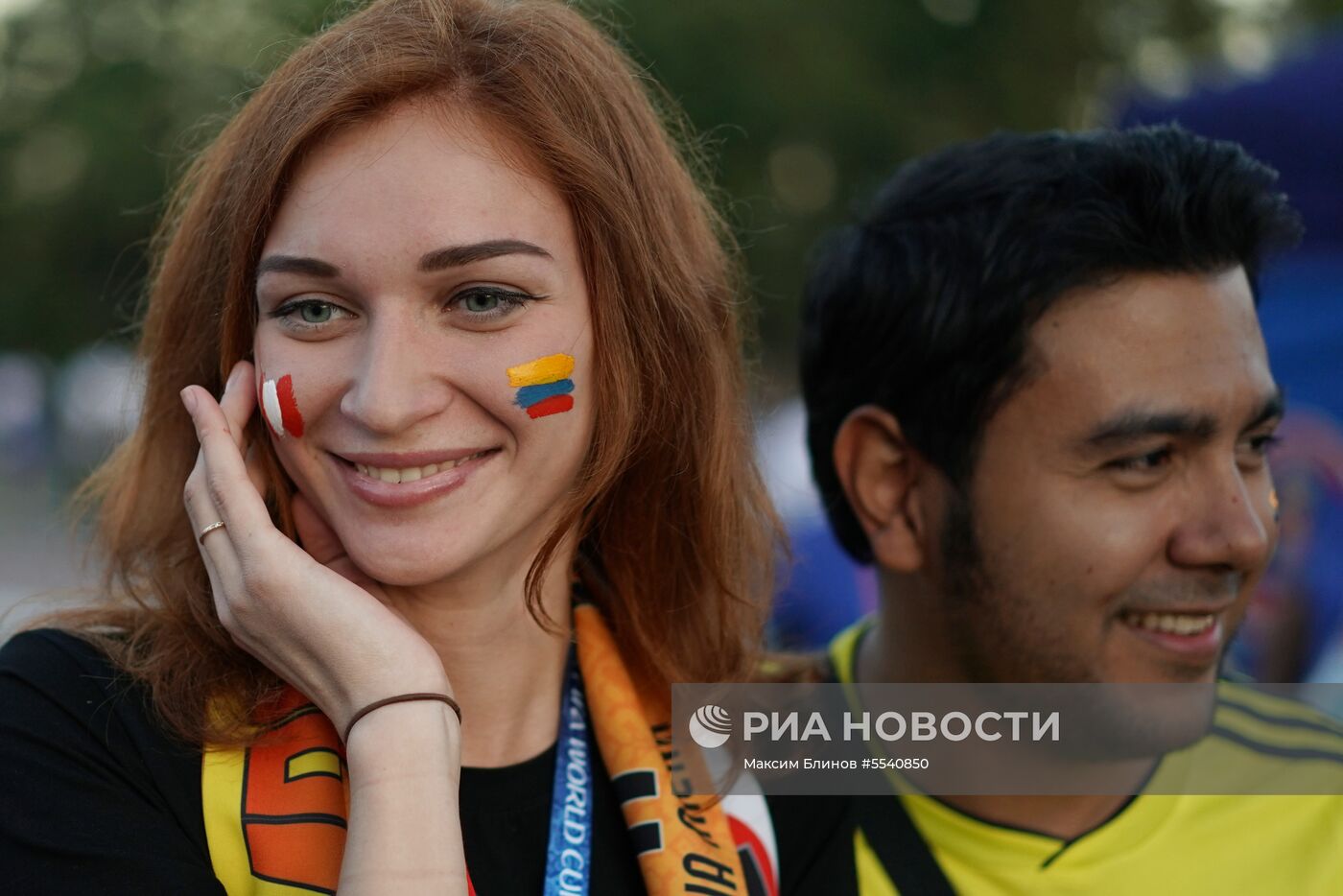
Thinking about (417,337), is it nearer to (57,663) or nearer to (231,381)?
(231,381)

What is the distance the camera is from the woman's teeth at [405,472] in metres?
2.17

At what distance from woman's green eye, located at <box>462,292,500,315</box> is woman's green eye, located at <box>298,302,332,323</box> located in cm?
22

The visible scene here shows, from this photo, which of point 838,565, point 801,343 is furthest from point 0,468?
point 801,343

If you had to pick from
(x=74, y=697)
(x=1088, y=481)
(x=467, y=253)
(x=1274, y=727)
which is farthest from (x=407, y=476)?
(x=1274, y=727)

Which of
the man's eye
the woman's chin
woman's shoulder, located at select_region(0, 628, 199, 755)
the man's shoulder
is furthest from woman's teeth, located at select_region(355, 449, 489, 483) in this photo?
the man's shoulder

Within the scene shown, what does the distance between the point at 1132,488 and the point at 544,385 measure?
1.15 m

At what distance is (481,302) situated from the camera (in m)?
2.19

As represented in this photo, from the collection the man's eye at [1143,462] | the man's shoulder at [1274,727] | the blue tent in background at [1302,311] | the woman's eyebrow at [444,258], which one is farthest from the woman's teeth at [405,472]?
the blue tent in background at [1302,311]

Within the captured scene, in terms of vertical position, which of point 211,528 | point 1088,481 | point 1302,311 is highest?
point 1302,311

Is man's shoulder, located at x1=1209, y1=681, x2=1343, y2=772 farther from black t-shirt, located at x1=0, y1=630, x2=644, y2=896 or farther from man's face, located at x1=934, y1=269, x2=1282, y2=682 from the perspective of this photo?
black t-shirt, located at x1=0, y1=630, x2=644, y2=896

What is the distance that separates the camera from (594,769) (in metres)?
2.47

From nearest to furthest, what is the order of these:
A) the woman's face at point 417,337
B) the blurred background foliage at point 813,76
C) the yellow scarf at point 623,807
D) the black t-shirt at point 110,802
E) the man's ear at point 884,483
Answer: the black t-shirt at point 110,802, the yellow scarf at point 623,807, the woman's face at point 417,337, the man's ear at point 884,483, the blurred background foliage at point 813,76

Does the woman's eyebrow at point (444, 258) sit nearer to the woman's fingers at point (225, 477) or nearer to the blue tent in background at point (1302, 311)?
the woman's fingers at point (225, 477)

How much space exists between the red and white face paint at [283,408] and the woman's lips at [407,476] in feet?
0.32
